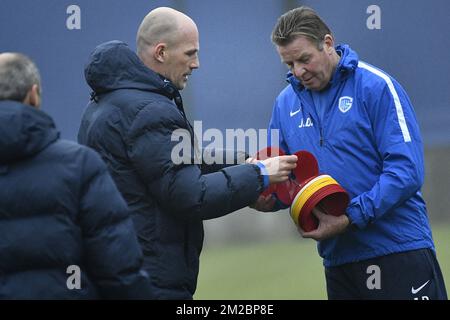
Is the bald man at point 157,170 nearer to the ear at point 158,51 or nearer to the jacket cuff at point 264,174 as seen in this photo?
the jacket cuff at point 264,174

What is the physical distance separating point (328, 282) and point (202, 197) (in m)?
0.84

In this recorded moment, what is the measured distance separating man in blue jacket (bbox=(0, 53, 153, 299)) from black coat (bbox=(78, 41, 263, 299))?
0.54 m

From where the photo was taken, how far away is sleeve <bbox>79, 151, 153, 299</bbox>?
306cm

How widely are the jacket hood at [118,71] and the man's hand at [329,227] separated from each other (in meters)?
0.83

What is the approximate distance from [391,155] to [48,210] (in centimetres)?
148

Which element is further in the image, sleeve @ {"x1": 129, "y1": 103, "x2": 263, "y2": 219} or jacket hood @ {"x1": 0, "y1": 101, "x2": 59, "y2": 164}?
sleeve @ {"x1": 129, "y1": 103, "x2": 263, "y2": 219}

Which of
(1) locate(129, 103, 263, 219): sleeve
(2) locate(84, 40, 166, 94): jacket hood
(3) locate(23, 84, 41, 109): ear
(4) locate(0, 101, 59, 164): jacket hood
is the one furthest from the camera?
(2) locate(84, 40, 166, 94): jacket hood

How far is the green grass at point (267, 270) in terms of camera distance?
26.1 feet

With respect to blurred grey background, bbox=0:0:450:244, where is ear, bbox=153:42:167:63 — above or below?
below

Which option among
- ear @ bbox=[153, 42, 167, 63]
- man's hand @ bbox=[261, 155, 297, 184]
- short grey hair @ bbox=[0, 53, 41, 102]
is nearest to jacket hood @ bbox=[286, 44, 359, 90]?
man's hand @ bbox=[261, 155, 297, 184]

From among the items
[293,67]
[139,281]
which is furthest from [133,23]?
[139,281]

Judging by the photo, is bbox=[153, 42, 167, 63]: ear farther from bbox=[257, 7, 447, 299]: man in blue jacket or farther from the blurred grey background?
the blurred grey background

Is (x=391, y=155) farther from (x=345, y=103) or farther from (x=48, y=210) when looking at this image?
(x=48, y=210)
